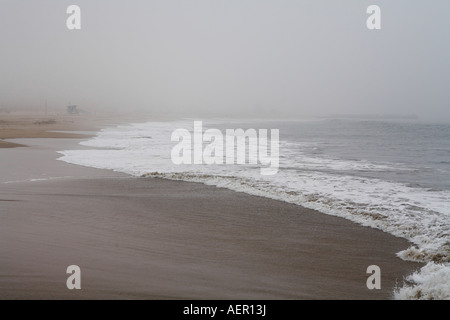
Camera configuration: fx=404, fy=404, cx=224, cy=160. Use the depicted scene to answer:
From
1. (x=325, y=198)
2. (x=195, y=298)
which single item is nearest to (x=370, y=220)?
(x=325, y=198)

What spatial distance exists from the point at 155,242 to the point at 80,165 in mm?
9900

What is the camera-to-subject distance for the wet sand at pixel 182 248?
15.5 feet

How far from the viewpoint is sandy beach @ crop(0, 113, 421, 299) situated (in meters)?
4.72

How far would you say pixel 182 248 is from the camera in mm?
6129

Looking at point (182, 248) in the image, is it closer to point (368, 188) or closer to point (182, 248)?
point (182, 248)

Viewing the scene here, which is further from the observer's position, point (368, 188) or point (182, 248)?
point (368, 188)

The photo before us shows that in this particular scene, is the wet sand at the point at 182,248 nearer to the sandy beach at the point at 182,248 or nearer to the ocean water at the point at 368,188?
the sandy beach at the point at 182,248

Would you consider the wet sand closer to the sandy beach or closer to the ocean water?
the sandy beach

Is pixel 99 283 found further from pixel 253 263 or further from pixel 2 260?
pixel 253 263

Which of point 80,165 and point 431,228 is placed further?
point 80,165

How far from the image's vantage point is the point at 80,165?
15.2 m

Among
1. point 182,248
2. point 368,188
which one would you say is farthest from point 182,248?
point 368,188

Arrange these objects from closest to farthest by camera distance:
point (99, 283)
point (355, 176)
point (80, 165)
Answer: point (99, 283), point (355, 176), point (80, 165)
